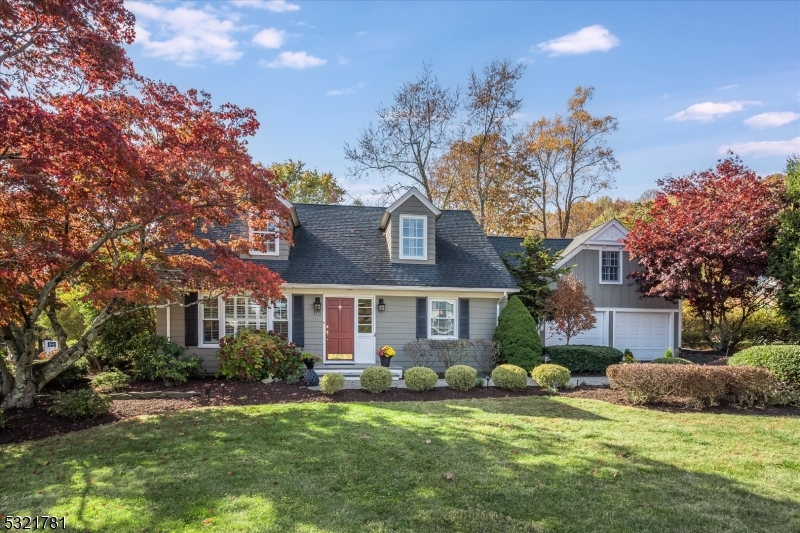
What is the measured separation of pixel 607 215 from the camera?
28.0 m

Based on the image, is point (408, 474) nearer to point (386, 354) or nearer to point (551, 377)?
point (551, 377)

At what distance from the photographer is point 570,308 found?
14516 millimetres

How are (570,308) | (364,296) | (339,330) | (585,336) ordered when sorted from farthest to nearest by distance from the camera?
(585,336)
(570,308)
(364,296)
(339,330)

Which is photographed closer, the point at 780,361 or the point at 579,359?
the point at 780,361

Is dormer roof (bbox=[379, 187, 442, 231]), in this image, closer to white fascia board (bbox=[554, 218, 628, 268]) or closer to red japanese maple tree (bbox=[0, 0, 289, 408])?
white fascia board (bbox=[554, 218, 628, 268])

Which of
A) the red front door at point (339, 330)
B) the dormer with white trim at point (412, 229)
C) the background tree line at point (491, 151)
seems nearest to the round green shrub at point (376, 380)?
the red front door at point (339, 330)

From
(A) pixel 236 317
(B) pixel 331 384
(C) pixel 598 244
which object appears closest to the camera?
(B) pixel 331 384

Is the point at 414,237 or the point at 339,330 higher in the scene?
the point at 414,237

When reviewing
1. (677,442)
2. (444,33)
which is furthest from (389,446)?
(444,33)

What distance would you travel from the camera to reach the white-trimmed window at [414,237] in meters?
15.0

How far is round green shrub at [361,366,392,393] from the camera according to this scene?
1015 centimetres

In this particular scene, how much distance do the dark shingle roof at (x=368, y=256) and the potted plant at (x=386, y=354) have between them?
1.92 metres

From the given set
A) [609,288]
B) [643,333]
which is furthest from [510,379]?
[643,333]

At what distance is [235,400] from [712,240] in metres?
14.2
